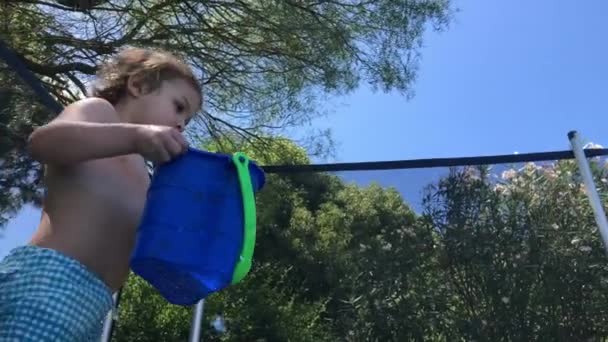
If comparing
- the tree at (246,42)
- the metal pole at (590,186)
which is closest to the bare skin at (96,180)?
the metal pole at (590,186)

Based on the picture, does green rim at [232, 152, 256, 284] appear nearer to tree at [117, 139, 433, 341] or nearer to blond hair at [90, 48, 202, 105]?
blond hair at [90, 48, 202, 105]

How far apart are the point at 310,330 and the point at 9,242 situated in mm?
2756

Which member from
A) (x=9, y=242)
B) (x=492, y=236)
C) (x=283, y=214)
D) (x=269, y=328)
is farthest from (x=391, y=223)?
(x=283, y=214)

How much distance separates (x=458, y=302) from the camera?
2336mm

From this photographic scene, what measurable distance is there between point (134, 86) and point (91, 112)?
6.0 inches

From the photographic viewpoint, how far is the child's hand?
2.71ft

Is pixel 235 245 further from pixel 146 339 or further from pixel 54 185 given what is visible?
pixel 146 339

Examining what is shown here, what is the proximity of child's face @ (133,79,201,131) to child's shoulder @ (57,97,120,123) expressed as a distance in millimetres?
58

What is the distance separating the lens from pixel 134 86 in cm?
107

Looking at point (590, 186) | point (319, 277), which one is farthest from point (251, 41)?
point (590, 186)

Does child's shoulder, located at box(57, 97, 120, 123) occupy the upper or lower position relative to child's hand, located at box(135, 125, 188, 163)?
upper

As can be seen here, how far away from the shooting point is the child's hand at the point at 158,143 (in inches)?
32.6

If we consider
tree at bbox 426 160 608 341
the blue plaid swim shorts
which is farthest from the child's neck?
tree at bbox 426 160 608 341

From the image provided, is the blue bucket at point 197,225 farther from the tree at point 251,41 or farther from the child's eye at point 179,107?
the tree at point 251,41
